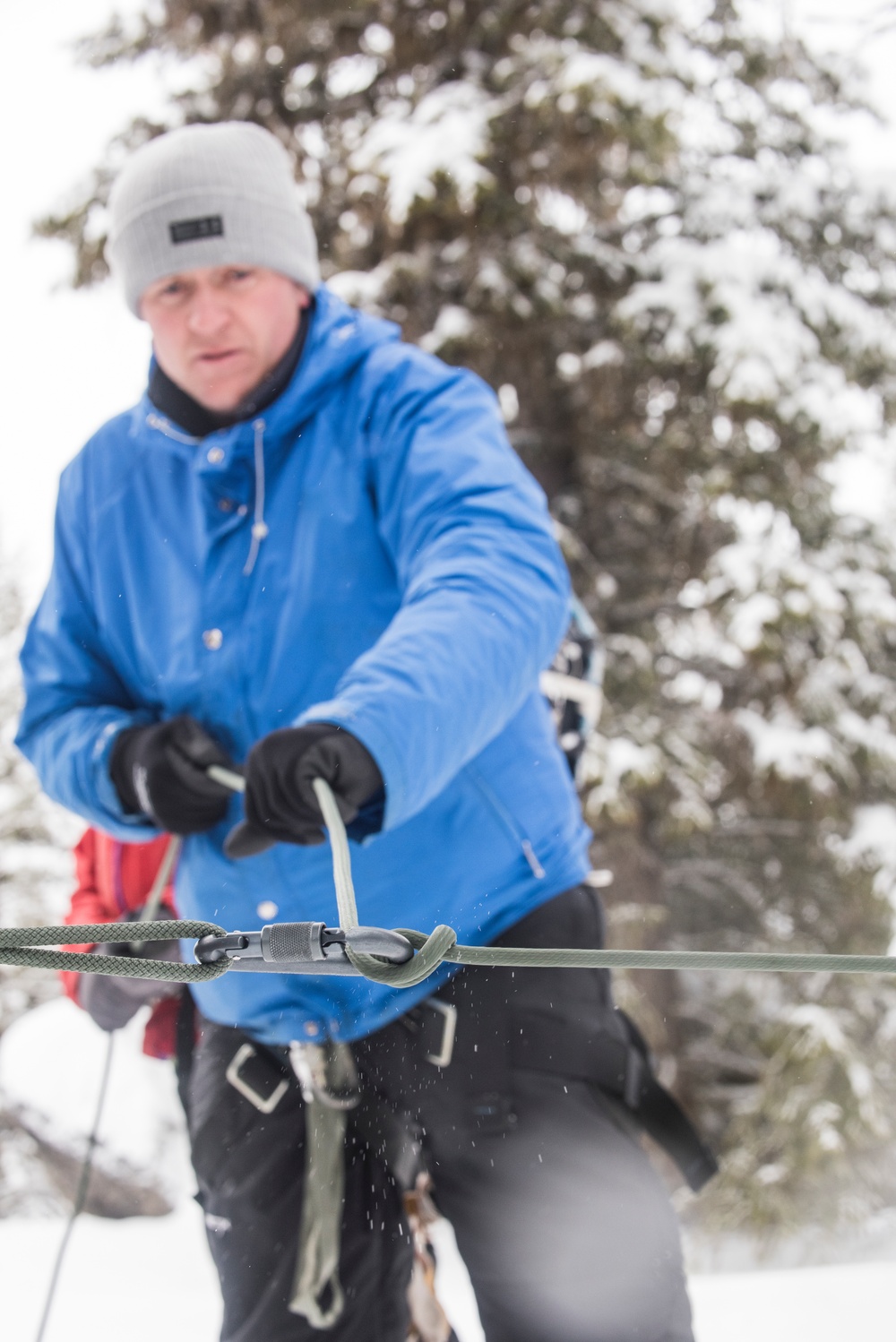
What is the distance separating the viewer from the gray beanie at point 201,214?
4.89 feet

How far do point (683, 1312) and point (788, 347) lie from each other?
460 cm

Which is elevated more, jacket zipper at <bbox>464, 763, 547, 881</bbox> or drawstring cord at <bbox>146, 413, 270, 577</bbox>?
drawstring cord at <bbox>146, 413, 270, 577</bbox>

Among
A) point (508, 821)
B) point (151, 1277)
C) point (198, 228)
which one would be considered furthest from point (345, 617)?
point (151, 1277)

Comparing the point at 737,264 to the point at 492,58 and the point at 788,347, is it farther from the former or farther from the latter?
the point at 492,58

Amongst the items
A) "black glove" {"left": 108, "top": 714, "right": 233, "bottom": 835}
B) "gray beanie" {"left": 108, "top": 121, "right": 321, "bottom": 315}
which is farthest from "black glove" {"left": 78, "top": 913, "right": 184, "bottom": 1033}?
"gray beanie" {"left": 108, "top": 121, "right": 321, "bottom": 315}

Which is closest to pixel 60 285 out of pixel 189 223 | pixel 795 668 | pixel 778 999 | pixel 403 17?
pixel 403 17

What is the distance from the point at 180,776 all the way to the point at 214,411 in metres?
0.50

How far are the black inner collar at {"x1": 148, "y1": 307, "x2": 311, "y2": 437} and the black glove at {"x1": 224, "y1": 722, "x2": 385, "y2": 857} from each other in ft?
1.88

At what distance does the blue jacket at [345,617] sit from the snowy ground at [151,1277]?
1.82 ft

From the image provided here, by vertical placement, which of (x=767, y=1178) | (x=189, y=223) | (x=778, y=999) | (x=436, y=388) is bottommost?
(x=778, y=999)

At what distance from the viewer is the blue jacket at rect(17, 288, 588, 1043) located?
1.20m

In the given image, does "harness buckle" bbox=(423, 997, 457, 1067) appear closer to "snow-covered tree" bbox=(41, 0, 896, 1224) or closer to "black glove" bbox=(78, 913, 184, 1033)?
"black glove" bbox=(78, 913, 184, 1033)

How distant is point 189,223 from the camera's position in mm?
1518

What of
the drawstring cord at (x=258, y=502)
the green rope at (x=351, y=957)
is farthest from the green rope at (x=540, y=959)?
the drawstring cord at (x=258, y=502)
